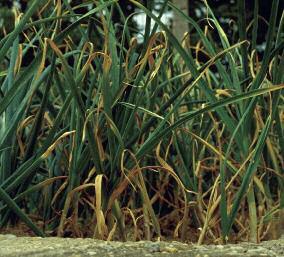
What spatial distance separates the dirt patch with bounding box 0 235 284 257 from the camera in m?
1.36

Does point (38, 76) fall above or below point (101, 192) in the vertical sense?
above

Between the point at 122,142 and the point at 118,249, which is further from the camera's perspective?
the point at 122,142

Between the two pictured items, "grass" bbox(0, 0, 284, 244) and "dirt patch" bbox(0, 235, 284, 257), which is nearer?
"dirt patch" bbox(0, 235, 284, 257)

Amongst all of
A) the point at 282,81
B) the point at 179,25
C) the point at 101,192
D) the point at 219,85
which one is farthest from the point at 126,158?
the point at 179,25

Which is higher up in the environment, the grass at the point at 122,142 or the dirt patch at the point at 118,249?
the grass at the point at 122,142

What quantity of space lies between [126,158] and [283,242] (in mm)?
436

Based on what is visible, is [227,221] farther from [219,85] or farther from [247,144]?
[219,85]

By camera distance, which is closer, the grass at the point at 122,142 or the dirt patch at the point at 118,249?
the dirt patch at the point at 118,249

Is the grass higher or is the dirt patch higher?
the grass

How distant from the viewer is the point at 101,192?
1.64m

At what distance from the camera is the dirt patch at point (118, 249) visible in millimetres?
1356

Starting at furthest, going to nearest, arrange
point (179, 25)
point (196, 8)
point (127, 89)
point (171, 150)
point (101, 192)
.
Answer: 1. point (196, 8)
2. point (179, 25)
3. point (171, 150)
4. point (127, 89)
5. point (101, 192)

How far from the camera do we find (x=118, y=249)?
54.4 inches

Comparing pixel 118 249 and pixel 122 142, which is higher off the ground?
pixel 122 142
